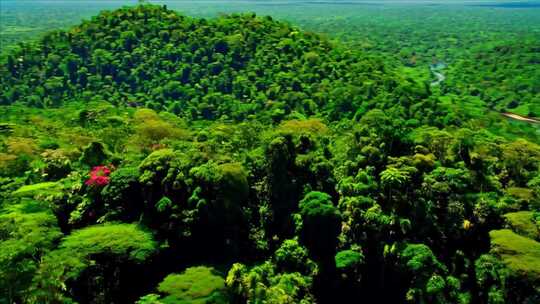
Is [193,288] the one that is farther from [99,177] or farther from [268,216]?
[99,177]

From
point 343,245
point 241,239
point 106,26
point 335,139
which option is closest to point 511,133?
point 335,139

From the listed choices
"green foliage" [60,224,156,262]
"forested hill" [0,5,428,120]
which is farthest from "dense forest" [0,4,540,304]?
"forested hill" [0,5,428,120]

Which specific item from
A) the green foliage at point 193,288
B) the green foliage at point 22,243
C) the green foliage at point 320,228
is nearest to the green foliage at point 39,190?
the green foliage at point 22,243

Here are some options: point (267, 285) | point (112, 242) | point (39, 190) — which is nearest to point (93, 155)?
point (39, 190)

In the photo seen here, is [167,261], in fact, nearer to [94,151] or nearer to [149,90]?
[94,151]

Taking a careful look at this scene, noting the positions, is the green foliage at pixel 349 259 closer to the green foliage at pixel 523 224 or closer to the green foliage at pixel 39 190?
the green foliage at pixel 523 224
